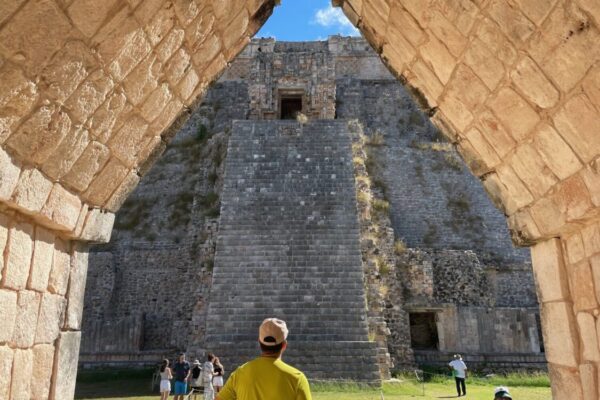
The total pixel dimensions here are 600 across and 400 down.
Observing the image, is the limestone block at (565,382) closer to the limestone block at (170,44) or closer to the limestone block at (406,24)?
the limestone block at (406,24)

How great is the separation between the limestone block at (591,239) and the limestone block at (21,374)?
3754mm

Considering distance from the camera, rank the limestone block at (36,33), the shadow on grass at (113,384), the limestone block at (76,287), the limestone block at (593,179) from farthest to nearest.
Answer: the shadow on grass at (113,384), the limestone block at (76,287), the limestone block at (593,179), the limestone block at (36,33)

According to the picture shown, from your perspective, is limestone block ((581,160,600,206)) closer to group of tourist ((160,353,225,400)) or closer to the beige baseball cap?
the beige baseball cap

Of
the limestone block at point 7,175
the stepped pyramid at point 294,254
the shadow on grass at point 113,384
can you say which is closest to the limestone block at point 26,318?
the limestone block at point 7,175

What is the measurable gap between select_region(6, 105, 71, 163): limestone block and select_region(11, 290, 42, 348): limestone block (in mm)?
933

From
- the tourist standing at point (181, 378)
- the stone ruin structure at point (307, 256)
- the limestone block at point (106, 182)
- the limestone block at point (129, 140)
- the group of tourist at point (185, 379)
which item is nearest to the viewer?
the limestone block at point (129, 140)

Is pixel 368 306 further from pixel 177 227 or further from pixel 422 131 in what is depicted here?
pixel 422 131

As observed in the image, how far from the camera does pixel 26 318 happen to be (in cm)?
351

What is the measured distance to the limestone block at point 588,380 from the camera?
3.26 m

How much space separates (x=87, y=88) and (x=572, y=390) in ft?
12.4

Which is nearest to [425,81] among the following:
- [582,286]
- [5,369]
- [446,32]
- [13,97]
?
[446,32]

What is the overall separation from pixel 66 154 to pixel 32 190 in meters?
0.33

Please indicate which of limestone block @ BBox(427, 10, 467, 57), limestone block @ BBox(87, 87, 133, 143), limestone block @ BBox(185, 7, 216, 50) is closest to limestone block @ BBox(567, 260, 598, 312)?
limestone block @ BBox(427, 10, 467, 57)

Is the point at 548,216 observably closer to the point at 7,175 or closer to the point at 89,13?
the point at 89,13
